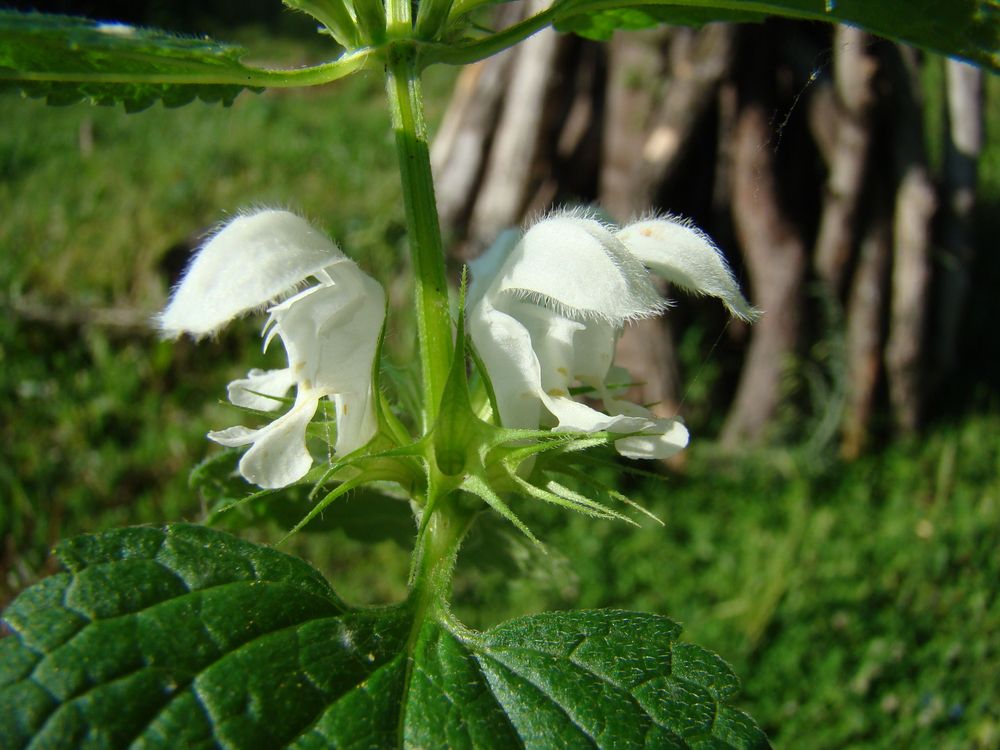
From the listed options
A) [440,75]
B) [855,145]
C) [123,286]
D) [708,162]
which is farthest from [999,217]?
[123,286]

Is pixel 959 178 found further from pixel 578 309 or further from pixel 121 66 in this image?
pixel 121 66

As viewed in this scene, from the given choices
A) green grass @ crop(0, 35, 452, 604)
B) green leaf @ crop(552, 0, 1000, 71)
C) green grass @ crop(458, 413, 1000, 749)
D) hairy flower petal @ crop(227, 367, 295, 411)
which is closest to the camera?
green leaf @ crop(552, 0, 1000, 71)

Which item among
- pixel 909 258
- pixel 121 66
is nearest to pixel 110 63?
pixel 121 66

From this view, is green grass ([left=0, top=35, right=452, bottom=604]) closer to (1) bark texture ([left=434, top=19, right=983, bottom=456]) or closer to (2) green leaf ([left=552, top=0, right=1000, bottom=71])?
(1) bark texture ([left=434, top=19, right=983, bottom=456])

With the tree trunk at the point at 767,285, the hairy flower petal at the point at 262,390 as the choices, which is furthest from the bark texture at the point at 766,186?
the hairy flower petal at the point at 262,390

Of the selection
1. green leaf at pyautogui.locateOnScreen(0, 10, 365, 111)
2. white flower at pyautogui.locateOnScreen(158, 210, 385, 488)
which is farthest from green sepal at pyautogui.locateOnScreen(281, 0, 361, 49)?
white flower at pyautogui.locateOnScreen(158, 210, 385, 488)

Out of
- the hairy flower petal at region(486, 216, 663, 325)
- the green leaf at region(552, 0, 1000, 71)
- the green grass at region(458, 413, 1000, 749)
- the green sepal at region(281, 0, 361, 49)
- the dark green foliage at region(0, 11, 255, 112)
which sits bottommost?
the green grass at region(458, 413, 1000, 749)
